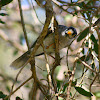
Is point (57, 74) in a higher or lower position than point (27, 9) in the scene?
lower

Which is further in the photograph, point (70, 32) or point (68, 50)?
point (68, 50)

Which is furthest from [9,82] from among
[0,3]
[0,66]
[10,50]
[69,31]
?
[0,3]

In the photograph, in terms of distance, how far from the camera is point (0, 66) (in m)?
7.80

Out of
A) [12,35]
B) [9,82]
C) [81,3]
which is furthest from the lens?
[12,35]

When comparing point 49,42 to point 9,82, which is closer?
point 49,42

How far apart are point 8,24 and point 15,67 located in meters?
5.29

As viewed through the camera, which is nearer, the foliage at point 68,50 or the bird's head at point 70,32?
the foliage at point 68,50

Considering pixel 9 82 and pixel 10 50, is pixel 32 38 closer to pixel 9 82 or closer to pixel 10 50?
pixel 9 82

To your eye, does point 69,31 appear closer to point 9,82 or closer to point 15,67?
point 15,67

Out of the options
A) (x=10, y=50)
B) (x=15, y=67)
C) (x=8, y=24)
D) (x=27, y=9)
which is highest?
(x=8, y=24)

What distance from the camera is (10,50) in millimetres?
8125

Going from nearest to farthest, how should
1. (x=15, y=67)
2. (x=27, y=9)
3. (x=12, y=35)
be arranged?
1. (x=15, y=67)
2. (x=27, y=9)
3. (x=12, y=35)

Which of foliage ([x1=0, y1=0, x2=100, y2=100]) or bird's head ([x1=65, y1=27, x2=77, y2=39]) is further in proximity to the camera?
bird's head ([x1=65, y1=27, x2=77, y2=39])

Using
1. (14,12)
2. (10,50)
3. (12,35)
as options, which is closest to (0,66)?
(10,50)
